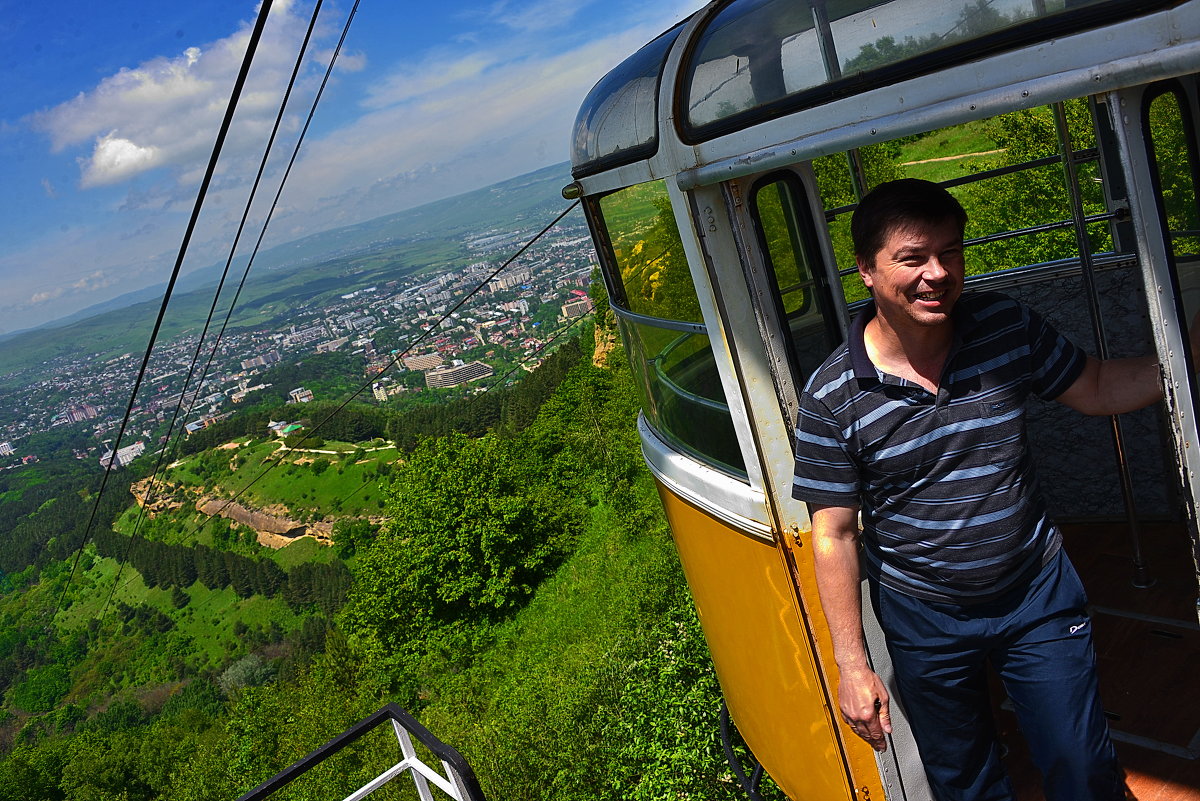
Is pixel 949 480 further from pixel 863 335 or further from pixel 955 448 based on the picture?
pixel 863 335

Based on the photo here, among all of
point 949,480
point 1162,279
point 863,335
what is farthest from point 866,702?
point 1162,279

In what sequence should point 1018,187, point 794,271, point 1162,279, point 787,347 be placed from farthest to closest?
point 1018,187 → point 794,271 → point 787,347 → point 1162,279

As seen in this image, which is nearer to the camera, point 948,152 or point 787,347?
point 787,347

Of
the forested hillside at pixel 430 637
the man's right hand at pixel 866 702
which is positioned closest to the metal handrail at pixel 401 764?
the man's right hand at pixel 866 702

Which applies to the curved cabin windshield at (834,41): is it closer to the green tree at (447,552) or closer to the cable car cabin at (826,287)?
the cable car cabin at (826,287)

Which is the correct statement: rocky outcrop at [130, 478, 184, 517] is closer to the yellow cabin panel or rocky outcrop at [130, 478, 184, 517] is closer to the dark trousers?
the yellow cabin panel

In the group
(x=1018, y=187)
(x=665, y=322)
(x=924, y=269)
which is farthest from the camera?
(x=1018, y=187)
